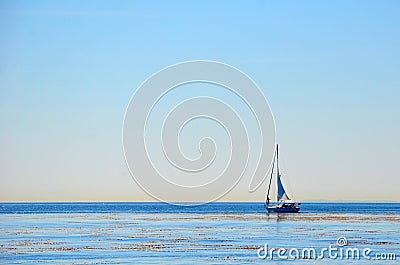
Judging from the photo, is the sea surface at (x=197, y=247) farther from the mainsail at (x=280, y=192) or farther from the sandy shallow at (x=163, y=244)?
the mainsail at (x=280, y=192)

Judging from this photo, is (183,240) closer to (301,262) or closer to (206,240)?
(206,240)

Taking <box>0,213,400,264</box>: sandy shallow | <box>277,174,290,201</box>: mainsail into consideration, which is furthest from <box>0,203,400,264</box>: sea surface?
<box>277,174,290,201</box>: mainsail

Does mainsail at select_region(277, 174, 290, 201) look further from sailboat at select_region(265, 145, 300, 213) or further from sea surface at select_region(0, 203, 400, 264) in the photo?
sea surface at select_region(0, 203, 400, 264)

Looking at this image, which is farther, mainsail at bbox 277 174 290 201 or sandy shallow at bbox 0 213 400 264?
mainsail at bbox 277 174 290 201

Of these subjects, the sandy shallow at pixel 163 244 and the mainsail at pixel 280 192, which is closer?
the sandy shallow at pixel 163 244

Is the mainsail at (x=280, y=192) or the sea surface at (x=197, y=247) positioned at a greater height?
the mainsail at (x=280, y=192)

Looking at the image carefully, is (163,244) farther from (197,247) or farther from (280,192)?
(280,192)

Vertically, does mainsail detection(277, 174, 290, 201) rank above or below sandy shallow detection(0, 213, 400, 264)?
above

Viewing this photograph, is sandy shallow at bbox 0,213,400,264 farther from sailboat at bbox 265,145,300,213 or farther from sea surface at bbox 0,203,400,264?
sailboat at bbox 265,145,300,213

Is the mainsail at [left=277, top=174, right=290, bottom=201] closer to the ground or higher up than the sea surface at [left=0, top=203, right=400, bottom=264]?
higher up

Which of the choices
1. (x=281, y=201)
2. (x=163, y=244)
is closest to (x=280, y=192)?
(x=281, y=201)

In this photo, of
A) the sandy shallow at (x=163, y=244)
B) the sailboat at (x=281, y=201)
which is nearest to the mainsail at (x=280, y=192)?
the sailboat at (x=281, y=201)

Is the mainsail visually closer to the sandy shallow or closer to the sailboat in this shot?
the sailboat

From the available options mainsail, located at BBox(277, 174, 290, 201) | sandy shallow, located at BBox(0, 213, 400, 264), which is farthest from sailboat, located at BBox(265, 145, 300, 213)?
sandy shallow, located at BBox(0, 213, 400, 264)
